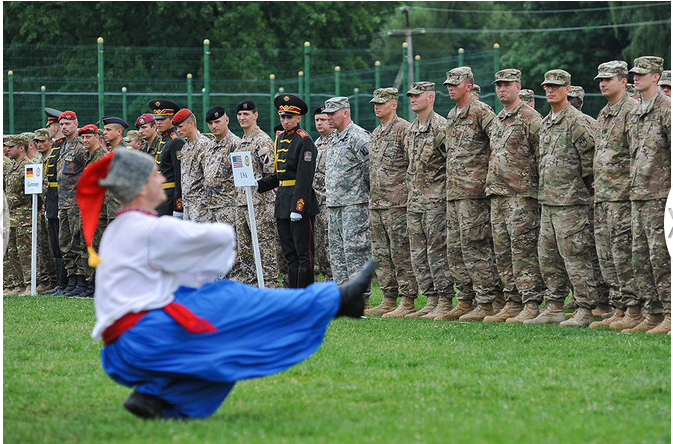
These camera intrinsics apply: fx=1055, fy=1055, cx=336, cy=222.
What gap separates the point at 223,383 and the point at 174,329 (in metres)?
0.54

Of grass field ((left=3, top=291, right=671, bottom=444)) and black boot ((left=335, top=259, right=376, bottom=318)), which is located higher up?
black boot ((left=335, top=259, right=376, bottom=318))

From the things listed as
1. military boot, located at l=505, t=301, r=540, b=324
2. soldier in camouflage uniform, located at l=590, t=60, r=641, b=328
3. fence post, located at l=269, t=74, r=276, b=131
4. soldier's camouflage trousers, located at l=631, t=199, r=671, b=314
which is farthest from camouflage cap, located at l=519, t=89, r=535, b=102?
fence post, located at l=269, t=74, r=276, b=131

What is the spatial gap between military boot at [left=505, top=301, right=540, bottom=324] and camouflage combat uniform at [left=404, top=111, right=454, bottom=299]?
3.45ft

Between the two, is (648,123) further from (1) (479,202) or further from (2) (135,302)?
(2) (135,302)

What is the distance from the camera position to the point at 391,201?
12164mm

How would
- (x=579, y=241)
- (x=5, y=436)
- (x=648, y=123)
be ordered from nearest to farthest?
(x=5, y=436)
(x=648, y=123)
(x=579, y=241)

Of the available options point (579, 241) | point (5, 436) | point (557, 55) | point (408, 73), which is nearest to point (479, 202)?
point (579, 241)

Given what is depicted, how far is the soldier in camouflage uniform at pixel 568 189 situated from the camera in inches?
420

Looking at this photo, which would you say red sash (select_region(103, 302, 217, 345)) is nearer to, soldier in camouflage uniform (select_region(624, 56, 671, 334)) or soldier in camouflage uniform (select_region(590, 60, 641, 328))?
soldier in camouflage uniform (select_region(624, 56, 671, 334))

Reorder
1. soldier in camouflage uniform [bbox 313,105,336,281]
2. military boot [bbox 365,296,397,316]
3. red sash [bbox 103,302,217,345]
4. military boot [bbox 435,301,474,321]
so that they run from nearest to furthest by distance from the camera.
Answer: red sash [bbox 103,302,217,345]
military boot [bbox 435,301,474,321]
military boot [bbox 365,296,397,316]
soldier in camouflage uniform [bbox 313,105,336,281]

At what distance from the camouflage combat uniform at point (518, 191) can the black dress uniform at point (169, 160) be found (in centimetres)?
492

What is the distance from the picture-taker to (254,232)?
1223cm

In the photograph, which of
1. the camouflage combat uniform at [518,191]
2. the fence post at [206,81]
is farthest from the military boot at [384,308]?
the fence post at [206,81]

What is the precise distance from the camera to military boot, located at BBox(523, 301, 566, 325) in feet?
36.0
